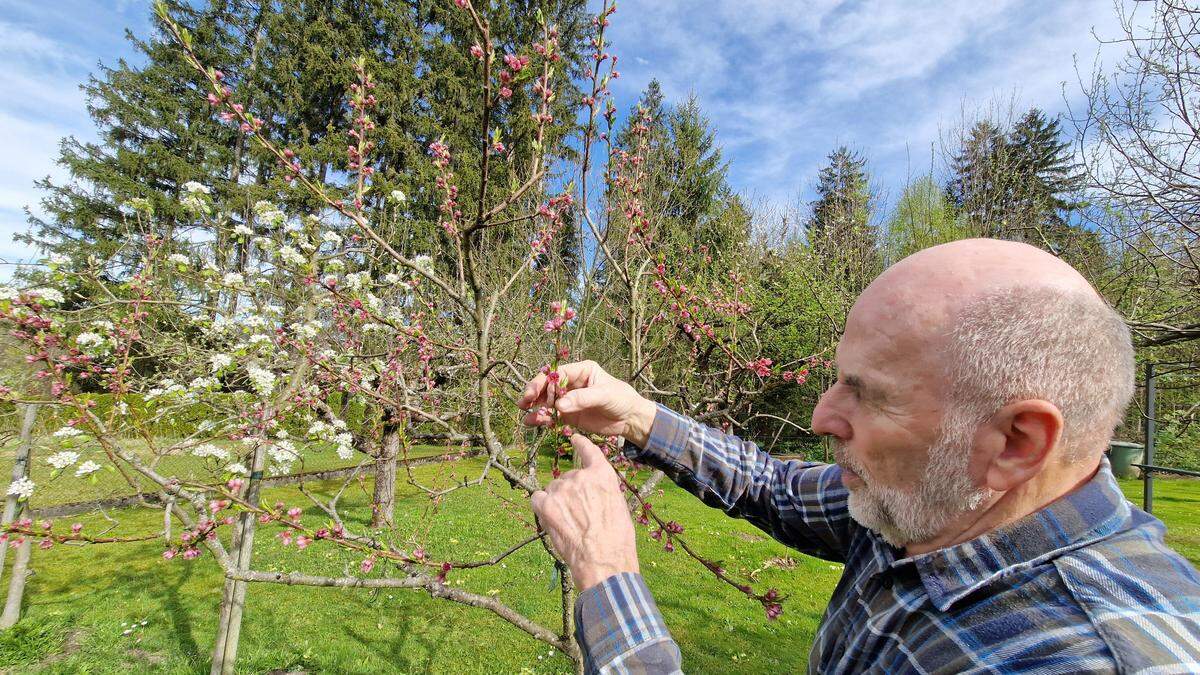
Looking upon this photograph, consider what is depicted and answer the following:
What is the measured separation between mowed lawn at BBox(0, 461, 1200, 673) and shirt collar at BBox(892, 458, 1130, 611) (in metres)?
3.22

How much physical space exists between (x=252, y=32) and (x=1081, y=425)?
24.4 meters

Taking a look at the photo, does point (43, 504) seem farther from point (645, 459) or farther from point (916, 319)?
point (916, 319)

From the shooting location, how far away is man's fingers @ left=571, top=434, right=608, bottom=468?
124 cm

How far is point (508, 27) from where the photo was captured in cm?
1351

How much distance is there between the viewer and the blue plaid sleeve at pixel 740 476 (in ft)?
5.45

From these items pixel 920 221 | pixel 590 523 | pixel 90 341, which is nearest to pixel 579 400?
pixel 590 523

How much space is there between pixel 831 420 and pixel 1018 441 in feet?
1.10

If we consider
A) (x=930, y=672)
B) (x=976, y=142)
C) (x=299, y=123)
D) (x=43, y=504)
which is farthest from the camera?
(x=299, y=123)

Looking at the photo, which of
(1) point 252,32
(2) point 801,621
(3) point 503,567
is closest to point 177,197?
(1) point 252,32

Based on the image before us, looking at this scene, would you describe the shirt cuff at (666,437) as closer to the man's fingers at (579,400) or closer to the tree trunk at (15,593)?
the man's fingers at (579,400)

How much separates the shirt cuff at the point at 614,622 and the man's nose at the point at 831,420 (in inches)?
21.3

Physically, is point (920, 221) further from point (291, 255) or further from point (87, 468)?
point (87, 468)

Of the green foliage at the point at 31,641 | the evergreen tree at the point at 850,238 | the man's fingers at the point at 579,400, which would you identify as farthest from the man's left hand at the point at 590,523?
the evergreen tree at the point at 850,238

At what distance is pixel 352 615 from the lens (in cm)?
538
